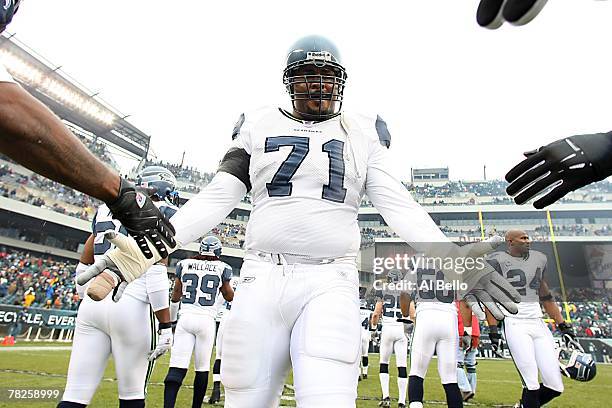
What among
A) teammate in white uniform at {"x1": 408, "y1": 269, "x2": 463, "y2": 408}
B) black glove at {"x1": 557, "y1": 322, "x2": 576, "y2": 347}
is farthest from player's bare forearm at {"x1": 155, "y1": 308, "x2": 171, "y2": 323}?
black glove at {"x1": 557, "y1": 322, "x2": 576, "y2": 347}

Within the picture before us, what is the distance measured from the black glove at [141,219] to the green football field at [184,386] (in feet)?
19.2

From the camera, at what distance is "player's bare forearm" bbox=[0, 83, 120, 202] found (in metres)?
1.58

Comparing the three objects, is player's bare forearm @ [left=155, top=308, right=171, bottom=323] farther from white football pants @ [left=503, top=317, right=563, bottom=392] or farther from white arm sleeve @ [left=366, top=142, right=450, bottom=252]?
white football pants @ [left=503, top=317, right=563, bottom=392]

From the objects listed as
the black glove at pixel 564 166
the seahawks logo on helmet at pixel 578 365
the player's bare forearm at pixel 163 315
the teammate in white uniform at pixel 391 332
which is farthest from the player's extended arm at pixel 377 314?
the black glove at pixel 564 166

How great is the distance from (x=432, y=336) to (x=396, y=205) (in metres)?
4.36

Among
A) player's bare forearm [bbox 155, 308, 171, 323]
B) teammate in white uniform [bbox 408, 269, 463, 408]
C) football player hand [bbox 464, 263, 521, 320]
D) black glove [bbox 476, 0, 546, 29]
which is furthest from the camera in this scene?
teammate in white uniform [bbox 408, 269, 463, 408]

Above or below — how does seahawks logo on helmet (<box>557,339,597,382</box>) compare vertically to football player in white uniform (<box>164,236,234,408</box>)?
below

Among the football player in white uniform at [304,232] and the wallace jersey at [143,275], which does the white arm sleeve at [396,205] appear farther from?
the wallace jersey at [143,275]

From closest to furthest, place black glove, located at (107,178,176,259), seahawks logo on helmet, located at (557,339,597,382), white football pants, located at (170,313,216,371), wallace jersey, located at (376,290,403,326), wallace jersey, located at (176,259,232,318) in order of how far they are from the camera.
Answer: black glove, located at (107,178,176,259) → seahawks logo on helmet, located at (557,339,597,382) → white football pants, located at (170,313,216,371) → wallace jersey, located at (176,259,232,318) → wallace jersey, located at (376,290,403,326)

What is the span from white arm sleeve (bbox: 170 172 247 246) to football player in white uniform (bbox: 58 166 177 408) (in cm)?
115

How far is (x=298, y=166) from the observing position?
2.59 metres

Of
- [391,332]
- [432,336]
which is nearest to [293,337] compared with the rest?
[432,336]

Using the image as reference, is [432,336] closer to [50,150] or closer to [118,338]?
[118,338]

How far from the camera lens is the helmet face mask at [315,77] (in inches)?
110
